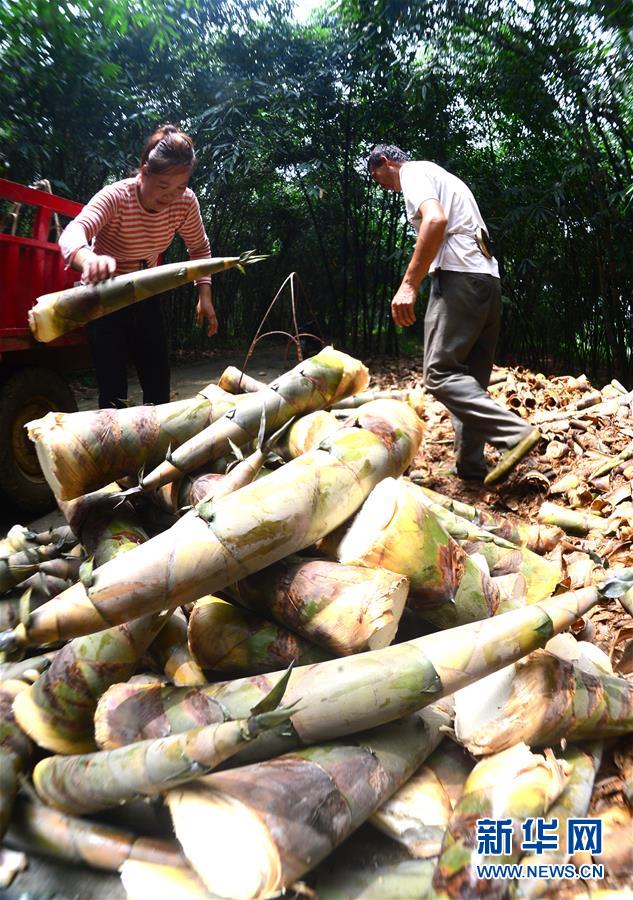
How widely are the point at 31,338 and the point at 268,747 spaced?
261 cm

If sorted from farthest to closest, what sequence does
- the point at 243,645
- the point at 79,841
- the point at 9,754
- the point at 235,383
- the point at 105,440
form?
the point at 235,383, the point at 105,440, the point at 243,645, the point at 9,754, the point at 79,841

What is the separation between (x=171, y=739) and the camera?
0.96 m

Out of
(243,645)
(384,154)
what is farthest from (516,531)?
(384,154)

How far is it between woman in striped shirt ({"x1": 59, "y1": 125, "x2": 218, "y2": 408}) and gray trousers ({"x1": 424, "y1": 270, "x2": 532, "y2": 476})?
1.09m

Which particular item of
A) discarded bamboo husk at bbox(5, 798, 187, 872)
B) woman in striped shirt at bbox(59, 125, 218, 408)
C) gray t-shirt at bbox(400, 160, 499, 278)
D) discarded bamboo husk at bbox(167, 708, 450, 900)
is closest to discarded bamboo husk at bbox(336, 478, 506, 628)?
discarded bamboo husk at bbox(167, 708, 450, 900)

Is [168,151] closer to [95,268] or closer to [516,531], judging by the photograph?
[95,268]

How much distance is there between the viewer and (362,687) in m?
1.04

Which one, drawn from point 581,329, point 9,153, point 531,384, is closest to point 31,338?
point 531,384

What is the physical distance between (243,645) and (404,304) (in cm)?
202

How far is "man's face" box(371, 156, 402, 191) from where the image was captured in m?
3.05

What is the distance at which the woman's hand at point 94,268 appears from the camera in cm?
204

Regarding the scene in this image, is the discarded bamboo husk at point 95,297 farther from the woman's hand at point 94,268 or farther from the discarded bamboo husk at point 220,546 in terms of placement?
the discarded bamboo husk at point 220,546

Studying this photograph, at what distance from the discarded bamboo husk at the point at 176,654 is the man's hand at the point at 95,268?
3.90ft

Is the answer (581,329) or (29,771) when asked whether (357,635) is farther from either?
(581,329)
